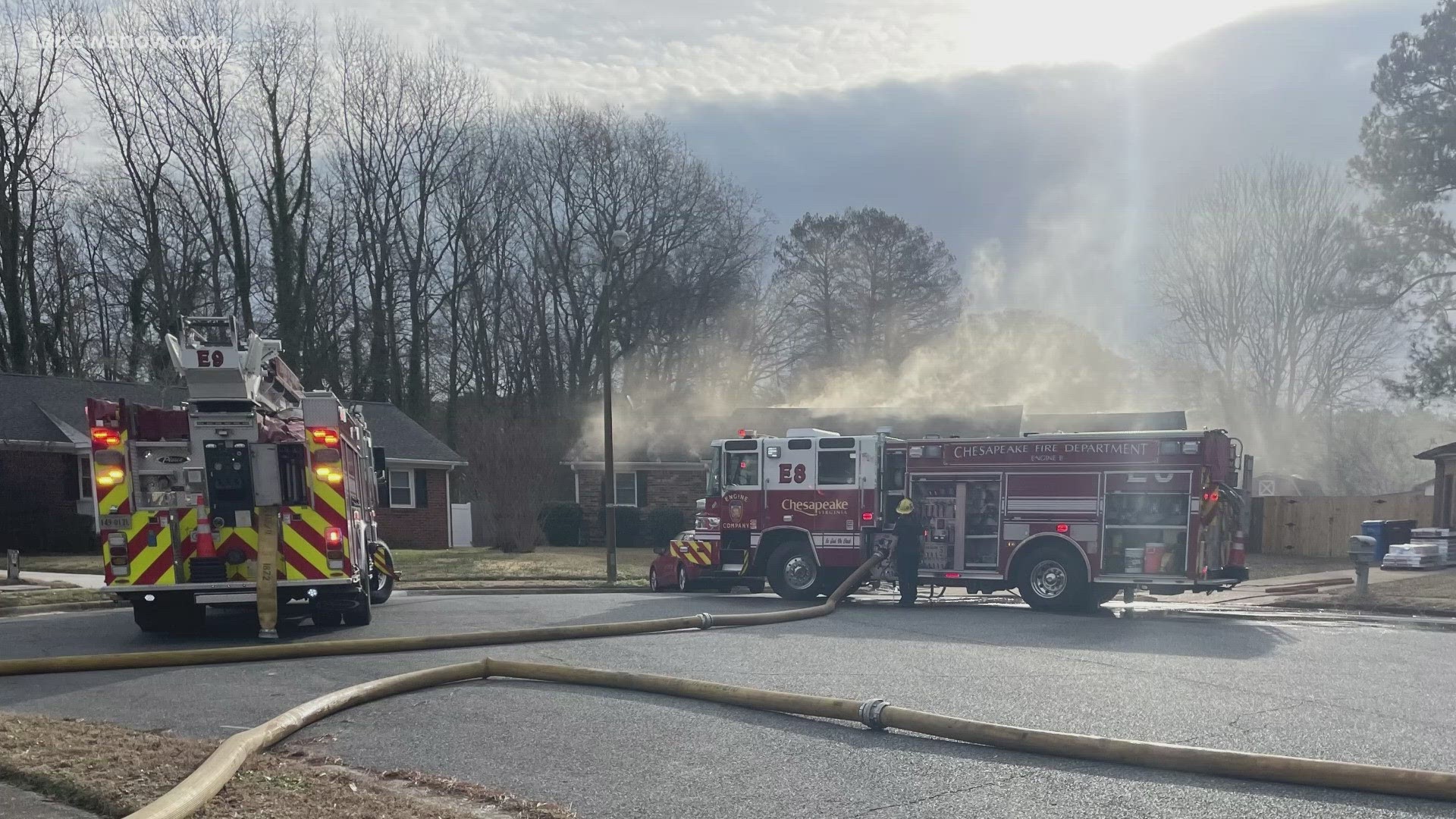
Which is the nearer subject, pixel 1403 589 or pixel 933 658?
pixel 933 658

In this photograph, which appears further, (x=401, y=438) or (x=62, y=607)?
(x=401, y=438)

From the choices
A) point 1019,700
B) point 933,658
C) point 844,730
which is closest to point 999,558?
point 933,658

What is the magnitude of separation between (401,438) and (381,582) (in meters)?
21.7

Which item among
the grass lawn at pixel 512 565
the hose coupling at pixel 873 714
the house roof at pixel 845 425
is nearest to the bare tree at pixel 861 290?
the house roof at pixel 845 425

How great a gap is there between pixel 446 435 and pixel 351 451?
3752 centimetres

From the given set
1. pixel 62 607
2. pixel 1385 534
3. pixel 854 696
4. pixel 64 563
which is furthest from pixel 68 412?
pixel 1385 534

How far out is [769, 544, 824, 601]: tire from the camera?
1881 cm

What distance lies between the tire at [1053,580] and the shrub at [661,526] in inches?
870

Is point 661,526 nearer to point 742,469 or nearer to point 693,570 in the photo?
point 693,570

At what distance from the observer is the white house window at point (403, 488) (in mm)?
36844

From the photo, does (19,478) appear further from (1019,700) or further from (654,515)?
(1019,700)

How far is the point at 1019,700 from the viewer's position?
8.58 metres

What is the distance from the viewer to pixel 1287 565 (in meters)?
29.8

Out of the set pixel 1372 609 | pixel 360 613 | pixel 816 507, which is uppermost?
pixel 816 507
